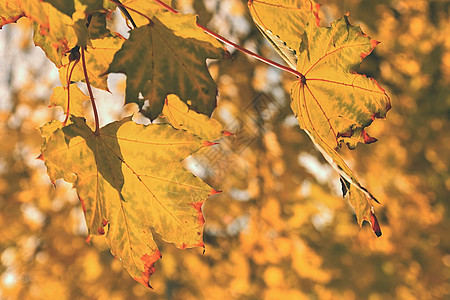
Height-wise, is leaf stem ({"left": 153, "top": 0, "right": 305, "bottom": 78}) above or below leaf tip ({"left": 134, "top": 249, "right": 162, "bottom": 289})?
above

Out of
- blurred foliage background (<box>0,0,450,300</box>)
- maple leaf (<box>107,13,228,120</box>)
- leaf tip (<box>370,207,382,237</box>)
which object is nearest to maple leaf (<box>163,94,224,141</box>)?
maple leaf (<box>107,13,228,120</box>)

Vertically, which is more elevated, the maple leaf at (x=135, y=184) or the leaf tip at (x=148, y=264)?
the maple leaf at (x=135, y=184)

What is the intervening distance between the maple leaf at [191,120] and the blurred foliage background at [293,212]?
1.49 metres

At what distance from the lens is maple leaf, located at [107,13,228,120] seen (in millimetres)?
→ 469

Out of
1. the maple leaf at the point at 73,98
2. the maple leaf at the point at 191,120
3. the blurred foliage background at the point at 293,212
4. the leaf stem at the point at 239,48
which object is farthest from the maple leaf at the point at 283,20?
the blurred foliage background at the point at 293,212

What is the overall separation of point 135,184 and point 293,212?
196 cm

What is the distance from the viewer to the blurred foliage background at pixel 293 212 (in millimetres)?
2285

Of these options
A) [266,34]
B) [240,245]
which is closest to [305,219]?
[240,245]

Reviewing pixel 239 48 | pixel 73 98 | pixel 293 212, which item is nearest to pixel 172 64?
pixel 239 48

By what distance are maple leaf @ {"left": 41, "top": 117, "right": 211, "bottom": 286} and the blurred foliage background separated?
1.57m

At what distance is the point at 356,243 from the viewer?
256 cm

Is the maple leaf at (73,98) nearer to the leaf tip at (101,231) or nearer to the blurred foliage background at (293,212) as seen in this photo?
the leaf tip at (101,231)

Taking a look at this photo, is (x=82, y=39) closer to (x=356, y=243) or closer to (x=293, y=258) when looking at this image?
(x=293, y=258)

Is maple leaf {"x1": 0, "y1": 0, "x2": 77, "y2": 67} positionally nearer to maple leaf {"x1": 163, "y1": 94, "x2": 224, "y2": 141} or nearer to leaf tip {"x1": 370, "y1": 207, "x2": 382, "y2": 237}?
maple leaf {"x1": 163, "y1": 94, "x2": 224, "y2": 141}
